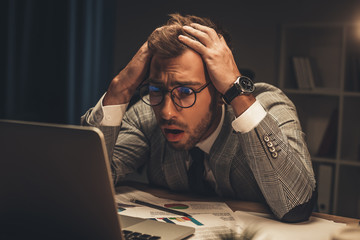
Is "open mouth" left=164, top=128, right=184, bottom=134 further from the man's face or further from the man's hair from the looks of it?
the man's hair

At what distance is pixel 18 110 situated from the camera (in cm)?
284

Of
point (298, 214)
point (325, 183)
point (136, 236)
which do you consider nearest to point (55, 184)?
Result: point (136, 236)

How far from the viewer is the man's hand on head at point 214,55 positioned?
1.23 m

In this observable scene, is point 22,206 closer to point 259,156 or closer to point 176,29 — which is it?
point 259,156

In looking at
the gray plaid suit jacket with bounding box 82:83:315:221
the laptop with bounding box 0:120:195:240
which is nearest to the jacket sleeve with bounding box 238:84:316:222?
the gray plaid suit jacket with bounding box 82:83:315:221

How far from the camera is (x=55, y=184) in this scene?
74 centimetres

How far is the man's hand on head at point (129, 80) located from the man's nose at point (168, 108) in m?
0.19

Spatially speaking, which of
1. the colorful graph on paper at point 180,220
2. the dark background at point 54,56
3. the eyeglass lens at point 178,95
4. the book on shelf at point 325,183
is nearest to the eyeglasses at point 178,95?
the eyeglass lens at point 178,95

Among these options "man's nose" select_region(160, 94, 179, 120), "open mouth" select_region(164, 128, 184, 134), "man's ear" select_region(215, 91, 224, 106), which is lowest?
"open mouth" select_region(164, 128, 184, 134)

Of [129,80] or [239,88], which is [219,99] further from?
[129,80]

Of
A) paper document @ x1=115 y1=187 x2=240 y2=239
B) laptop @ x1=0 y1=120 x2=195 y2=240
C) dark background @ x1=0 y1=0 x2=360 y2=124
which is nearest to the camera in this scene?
laptop @ x1=0 y1=120 x2=195 y2=240

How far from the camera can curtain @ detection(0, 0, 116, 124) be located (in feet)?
9.11

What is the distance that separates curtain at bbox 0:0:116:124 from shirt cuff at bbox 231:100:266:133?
6.39 feet

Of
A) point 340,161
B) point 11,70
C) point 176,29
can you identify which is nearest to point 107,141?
point 176,29
